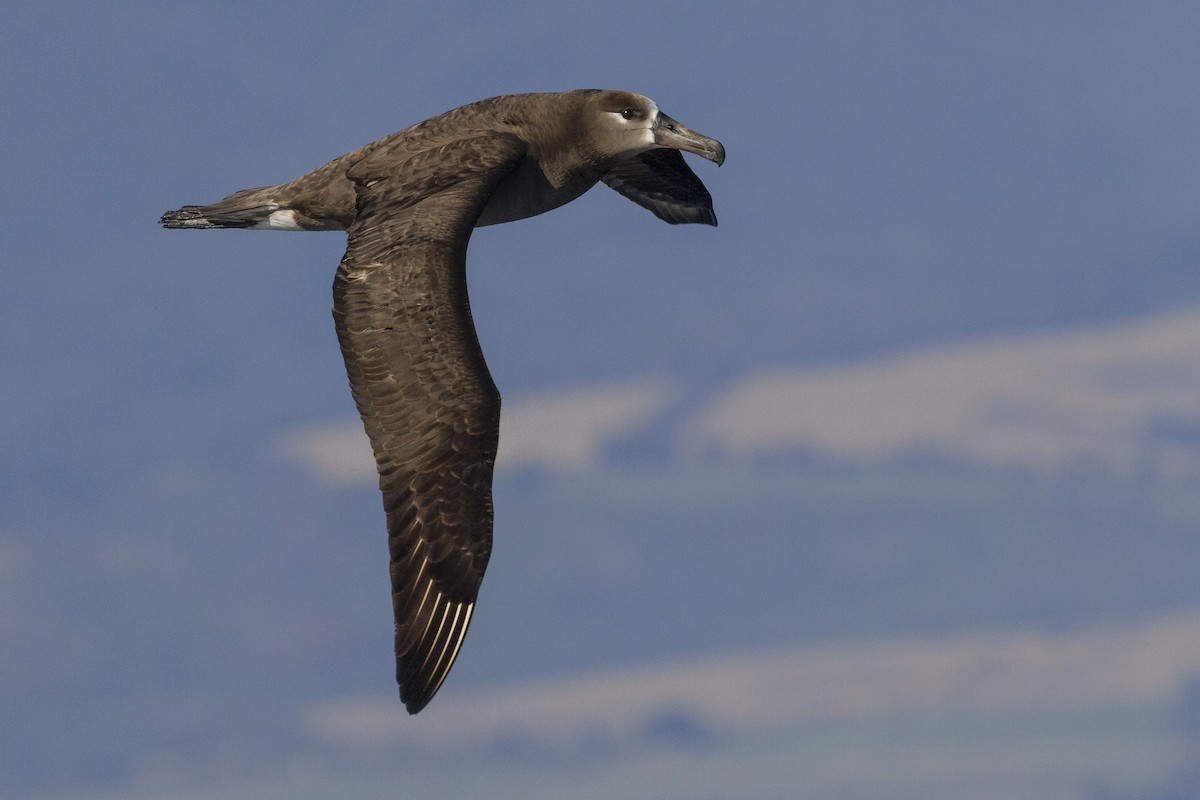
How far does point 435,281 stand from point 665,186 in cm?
713

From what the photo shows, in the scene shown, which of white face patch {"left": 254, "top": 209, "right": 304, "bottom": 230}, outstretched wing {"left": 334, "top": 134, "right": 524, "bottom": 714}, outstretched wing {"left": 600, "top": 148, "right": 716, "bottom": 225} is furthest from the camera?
outstretched wing {"left": 600, "top": 148, "right": 716, "bottom": 225}

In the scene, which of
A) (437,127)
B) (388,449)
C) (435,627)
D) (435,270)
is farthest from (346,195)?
(435,627)

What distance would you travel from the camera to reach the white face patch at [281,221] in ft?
68.0

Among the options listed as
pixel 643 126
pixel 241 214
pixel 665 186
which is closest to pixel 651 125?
pixel 643 126

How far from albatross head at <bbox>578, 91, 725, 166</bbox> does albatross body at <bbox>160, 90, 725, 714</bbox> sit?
15 millimetres

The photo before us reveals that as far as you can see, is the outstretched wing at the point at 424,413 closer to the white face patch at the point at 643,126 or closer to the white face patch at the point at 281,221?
the white face patch at the point at 281,221

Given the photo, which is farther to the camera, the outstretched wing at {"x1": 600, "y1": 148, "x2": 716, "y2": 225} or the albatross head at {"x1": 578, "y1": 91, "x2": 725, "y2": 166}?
the outstretched wing at {"x1": 600, "y1": 148, "x2": 716, "y2": 225}

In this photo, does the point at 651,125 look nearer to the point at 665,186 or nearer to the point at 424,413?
the point at 665,186

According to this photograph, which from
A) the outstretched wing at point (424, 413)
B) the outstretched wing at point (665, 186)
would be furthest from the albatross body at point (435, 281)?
the outstretched wing at point (665, 186)

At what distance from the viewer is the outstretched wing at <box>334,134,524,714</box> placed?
1691 centimetres

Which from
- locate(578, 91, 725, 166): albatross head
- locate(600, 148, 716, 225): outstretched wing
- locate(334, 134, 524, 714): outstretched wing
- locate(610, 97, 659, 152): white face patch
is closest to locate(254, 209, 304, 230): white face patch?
locate(334, 134, 524, 714): outstretched wing

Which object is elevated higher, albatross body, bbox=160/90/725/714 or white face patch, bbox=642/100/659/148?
white face patch, bbox=642/100/659/148

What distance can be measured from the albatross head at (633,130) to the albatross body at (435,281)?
2 centimetres

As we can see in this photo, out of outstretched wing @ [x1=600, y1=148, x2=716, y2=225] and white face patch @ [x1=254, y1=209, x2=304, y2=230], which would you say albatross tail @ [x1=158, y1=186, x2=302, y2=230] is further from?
outstretched wing @ [x1=600, y1=148, x2=716, y2=225]
